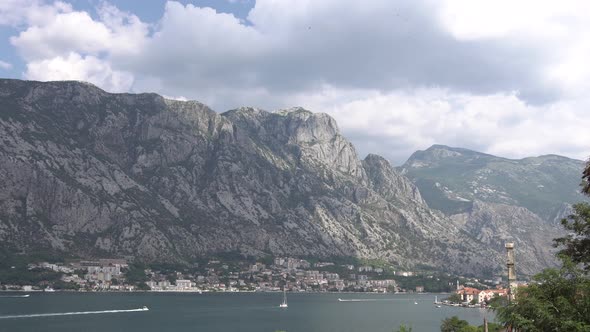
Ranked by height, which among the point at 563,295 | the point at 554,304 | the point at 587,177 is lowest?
the point at 554,304

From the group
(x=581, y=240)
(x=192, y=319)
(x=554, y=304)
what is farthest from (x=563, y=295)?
(x=192, y=319)

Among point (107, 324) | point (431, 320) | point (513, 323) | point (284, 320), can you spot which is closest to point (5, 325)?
point (107, 324)

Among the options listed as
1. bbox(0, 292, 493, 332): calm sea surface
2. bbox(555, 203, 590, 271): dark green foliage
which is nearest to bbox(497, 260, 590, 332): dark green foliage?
bbox(555, 203, 590, 271): dark green foliage

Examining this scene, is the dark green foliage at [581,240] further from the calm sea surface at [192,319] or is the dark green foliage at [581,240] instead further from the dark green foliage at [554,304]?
the calm sea surface at [192,319]

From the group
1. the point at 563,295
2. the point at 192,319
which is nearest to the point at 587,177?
the point at 563,295

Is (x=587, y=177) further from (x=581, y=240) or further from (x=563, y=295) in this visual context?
(x=563, y=295)

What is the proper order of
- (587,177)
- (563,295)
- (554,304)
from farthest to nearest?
(563,295), (554,304), (587,177)

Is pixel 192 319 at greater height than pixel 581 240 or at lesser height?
lesser

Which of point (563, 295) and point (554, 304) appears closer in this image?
point (554, 304)

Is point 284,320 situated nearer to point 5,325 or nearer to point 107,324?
point 107,324

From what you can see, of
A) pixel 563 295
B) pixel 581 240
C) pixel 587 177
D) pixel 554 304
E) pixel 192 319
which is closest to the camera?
pixel 587 177
